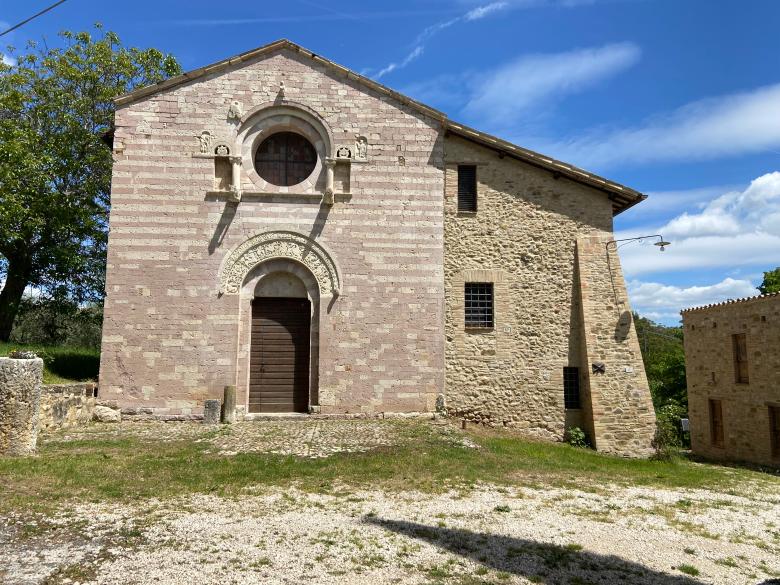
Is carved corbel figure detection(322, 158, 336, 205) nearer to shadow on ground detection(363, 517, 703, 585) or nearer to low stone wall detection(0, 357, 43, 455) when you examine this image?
low stone wall detection(0, 357, 43, 455)

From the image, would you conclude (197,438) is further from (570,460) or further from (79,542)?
(570,460)

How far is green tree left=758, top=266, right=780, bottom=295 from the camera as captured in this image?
1114 inches

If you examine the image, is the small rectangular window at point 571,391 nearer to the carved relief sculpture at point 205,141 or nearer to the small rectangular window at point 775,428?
the small rectangular window at point 775,428

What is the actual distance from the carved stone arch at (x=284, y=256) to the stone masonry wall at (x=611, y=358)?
660 cm

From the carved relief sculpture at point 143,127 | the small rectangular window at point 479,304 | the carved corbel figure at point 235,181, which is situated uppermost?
the carved relief sculpture at point 143,127

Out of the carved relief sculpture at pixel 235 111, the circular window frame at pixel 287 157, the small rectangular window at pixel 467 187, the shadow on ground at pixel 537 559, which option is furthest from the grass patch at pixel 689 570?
the carved relief sculpture at pixel 235 111

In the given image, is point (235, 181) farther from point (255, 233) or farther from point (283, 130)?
point (283, 130)

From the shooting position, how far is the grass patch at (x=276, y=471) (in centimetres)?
699

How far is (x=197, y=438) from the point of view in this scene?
34.3 ft

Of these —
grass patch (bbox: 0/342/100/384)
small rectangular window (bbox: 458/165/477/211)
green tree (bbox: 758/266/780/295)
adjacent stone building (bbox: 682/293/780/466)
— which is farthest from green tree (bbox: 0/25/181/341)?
green tree (bbox: 758/266/780/295)

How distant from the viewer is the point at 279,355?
13336 mm

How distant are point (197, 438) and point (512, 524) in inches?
270

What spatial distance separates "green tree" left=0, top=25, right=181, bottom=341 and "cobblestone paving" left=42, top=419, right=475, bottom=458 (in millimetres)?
7924

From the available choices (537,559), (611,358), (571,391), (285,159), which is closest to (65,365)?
(285,159)
